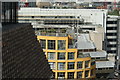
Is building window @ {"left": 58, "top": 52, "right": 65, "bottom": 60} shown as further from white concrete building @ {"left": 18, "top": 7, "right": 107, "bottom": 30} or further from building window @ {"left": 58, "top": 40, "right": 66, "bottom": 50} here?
white concrete building @ {"left": 18, "top": 7, "right": 107, "bottom": 30}

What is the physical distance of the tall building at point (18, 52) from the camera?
18.4 metres

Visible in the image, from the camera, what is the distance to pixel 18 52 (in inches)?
809

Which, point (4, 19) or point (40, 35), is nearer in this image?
point (4, 19)

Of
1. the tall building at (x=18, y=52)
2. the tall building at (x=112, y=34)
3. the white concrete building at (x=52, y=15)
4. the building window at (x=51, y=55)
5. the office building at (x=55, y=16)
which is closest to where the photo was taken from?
the tall building at (x=18, y=52)

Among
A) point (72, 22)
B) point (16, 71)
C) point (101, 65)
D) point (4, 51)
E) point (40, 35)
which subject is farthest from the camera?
point (72, 22)

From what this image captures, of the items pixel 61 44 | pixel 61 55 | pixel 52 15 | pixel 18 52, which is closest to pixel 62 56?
pixel 61 55

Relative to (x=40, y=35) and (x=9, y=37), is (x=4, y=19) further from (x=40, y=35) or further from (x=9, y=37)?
(x=40, y=35)

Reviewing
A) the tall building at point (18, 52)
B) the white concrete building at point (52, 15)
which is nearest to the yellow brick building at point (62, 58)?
the tall building at point (18, 52)

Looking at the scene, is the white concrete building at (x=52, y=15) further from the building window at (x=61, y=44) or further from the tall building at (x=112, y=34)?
the building window at (x=61, y=44)

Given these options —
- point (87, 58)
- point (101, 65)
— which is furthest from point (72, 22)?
point (87, 58)

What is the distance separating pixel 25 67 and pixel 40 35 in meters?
20.0

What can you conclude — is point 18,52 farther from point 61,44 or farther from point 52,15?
point 52,15

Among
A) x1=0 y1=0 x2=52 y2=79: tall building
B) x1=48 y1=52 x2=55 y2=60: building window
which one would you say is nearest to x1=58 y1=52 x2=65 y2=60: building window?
x1=48 y1=52 x2=55 y2=60: building window

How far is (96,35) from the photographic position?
61.1 m
